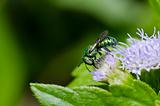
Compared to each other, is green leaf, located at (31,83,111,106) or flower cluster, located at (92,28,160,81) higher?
flower cluster, located at (92,28,160,81)

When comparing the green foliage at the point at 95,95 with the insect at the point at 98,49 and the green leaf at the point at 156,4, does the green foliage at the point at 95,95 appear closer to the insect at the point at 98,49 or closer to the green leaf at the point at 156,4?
the insect at the point at 98,49

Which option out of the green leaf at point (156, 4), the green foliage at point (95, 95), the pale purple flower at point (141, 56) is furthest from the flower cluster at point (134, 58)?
the green leaf at point (156, 4)

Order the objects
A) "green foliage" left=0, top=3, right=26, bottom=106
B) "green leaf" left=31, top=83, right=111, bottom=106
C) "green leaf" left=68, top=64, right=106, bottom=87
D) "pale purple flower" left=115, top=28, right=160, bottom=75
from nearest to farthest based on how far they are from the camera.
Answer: "green leaf" left=31, top=83, right=111, bottom=106 → "pale purple flower" left=115, top=28, right=160, bottom=75 → "green leaf" left=68, top=64, right=106, bottom=87 → "green foliage" left=0, top=3, right=26, bottom=106

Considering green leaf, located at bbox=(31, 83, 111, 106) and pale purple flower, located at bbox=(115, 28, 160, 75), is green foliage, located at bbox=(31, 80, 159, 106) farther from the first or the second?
pale purple flower, located at bbox=(115, 28, 160, 75)

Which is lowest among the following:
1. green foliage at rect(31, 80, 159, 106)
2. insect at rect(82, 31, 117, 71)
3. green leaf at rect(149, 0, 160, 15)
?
green foliage at rect(31, 80, 159, 106)

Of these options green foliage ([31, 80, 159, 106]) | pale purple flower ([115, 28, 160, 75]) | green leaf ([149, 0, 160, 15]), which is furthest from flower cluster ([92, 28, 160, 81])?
green leaf ([149, 0, 160, 15])

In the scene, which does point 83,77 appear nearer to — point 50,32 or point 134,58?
point 134,58

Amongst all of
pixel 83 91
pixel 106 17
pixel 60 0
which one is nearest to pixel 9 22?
pixel 60 0
